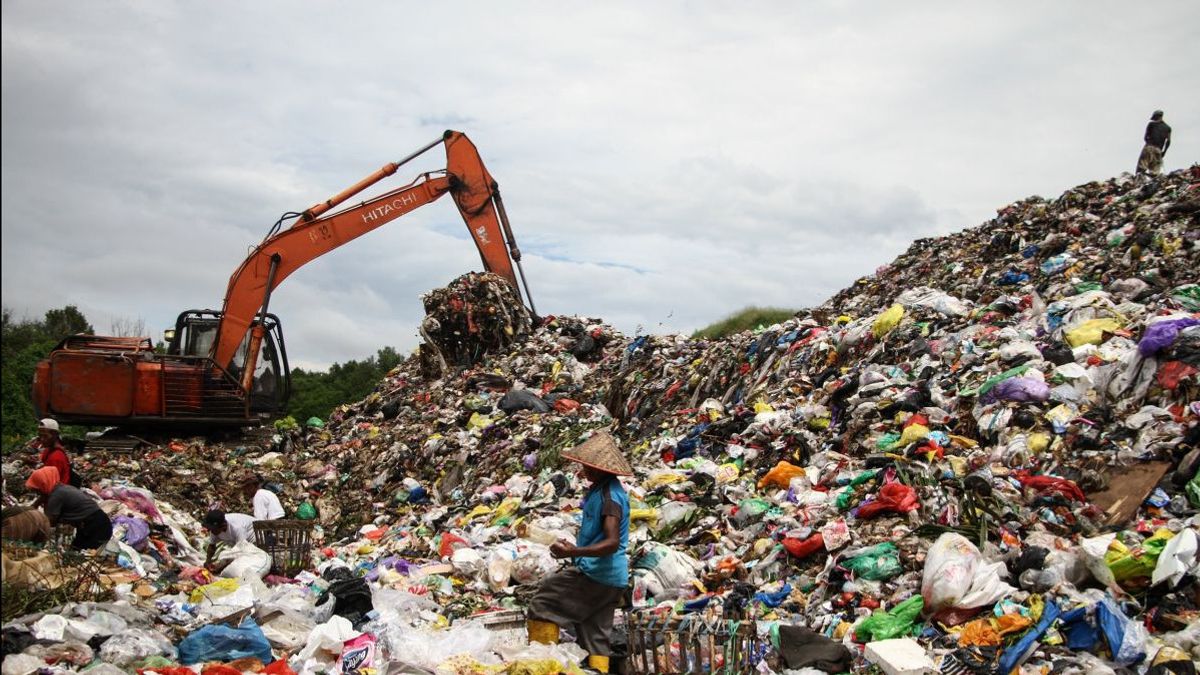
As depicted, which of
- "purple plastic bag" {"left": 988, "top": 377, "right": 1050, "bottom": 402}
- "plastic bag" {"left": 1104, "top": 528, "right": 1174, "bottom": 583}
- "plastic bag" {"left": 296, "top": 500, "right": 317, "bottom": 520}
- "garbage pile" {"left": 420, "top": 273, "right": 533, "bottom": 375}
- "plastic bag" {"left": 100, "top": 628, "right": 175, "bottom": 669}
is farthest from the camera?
"garbage pile" {"left": 420, "top": 273, "right": 533, "bottom": 375}

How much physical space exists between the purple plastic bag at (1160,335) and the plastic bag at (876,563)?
7.20ft

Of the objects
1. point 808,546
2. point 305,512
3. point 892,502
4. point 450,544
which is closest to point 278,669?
point 450,544

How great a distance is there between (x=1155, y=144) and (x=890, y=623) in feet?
33.4

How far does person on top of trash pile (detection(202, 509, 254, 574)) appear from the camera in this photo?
641cm

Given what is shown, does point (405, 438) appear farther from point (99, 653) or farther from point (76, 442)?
point (99, 653)

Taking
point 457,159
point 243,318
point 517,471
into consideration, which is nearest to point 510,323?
point 457,159

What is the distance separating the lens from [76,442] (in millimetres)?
10516

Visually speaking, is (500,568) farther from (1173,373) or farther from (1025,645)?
(1173,373)

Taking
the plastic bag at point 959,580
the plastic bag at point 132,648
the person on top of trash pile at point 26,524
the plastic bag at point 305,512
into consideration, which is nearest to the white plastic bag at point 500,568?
the plastic bag at point 132,648

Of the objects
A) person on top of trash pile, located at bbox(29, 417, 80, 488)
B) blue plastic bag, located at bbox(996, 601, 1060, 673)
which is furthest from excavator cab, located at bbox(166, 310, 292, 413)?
blue plastic bag, located at bbox(996, 601, 1060, 673)

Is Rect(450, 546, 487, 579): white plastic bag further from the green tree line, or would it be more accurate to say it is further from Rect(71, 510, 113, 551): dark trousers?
the green tree line

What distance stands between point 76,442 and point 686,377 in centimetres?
666

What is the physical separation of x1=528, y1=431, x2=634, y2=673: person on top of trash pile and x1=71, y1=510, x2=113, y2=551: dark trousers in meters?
3.19

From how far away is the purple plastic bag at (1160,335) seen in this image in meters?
5.75
